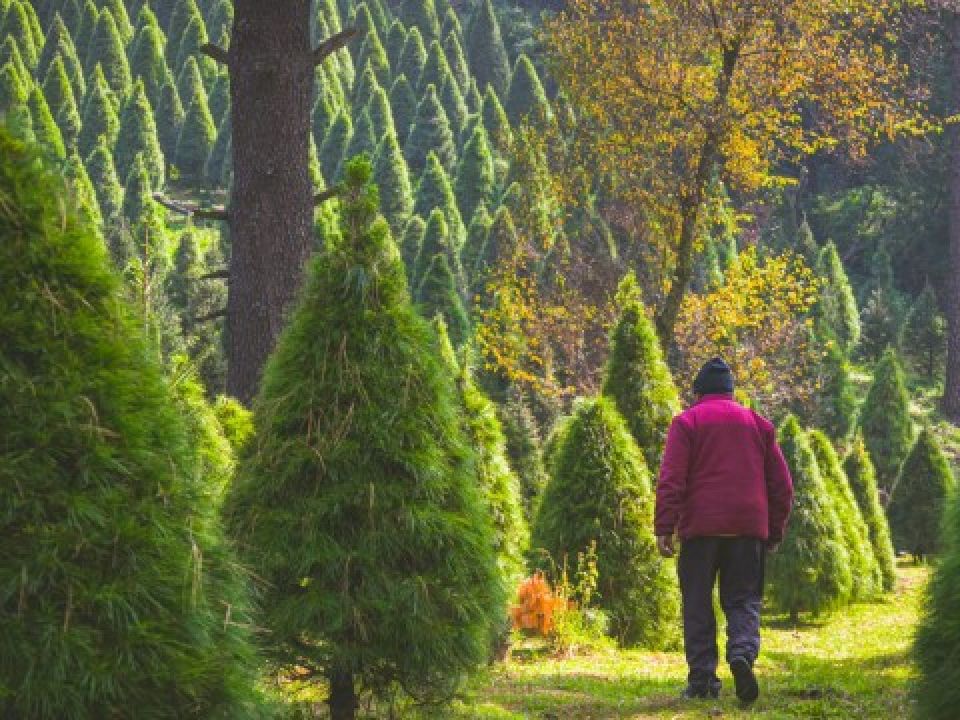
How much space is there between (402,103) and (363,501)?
74.6 metres

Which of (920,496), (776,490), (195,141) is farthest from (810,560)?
(195,141)

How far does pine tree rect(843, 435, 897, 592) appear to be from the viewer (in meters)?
19.4

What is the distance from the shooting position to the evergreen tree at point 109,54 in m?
77.8

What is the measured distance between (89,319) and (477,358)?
32.8m

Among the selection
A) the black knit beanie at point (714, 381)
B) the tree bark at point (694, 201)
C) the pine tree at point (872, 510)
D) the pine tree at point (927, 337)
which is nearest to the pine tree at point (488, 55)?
the pine tree at point (927, 337)

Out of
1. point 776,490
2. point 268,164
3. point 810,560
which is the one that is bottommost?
point 810,560

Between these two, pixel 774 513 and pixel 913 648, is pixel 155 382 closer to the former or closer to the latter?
pixel 913 648

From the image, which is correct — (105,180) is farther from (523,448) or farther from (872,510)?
(872,510)

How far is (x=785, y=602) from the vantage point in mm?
14828

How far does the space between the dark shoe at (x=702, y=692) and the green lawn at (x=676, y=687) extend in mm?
61

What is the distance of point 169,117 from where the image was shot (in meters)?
76.1

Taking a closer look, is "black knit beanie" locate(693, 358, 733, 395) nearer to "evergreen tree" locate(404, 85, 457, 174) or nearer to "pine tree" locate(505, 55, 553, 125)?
"evergreen tree" locate(404, 85, 457, 174)

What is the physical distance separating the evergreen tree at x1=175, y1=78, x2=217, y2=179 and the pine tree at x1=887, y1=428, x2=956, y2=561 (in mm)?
55031

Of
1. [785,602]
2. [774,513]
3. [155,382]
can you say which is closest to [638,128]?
[785,602]
